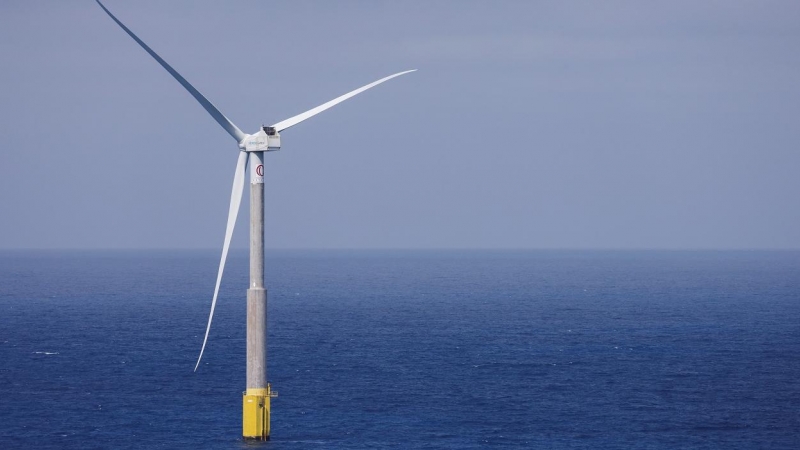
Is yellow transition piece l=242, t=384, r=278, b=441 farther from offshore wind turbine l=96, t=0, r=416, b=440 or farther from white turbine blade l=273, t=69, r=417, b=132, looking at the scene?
white turbine blade l=273, t=69, r=417, b=132

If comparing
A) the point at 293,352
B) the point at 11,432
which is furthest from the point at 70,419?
the point at 293,352

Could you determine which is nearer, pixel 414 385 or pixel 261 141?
pixel 261 141

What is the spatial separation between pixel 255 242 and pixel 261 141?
6439 millimetres

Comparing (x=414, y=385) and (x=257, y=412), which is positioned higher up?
(x=257, y=412)

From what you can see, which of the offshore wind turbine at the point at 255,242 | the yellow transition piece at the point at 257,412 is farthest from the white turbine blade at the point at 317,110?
the yellow transition piece at the point at 257,412

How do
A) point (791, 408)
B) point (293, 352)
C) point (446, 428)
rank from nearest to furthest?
point (446, 428)
point (791, 408)
point (293, 352)

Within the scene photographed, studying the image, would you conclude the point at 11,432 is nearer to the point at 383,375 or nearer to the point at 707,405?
the point at 383,375

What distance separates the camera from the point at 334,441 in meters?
76.9

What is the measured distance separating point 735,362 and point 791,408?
30.8m

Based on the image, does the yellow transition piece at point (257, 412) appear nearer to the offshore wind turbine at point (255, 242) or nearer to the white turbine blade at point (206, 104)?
the offshore wind turbine at point (255, 242)

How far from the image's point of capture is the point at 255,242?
6550 cm

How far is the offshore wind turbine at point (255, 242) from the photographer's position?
64562mm

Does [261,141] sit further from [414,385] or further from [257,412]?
[414,385]

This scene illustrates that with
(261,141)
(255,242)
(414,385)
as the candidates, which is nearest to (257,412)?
(255,242)
